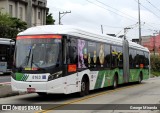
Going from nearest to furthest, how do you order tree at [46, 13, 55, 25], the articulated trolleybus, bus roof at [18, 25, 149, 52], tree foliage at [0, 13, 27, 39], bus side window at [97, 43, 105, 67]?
the articulated trolleybus < bus roof at [18, 25, 149, 52] < bus side window at [97, 43, 105, 67] < tree foliage at [0, 13, 27, 39] < tree at [46, 13, 55, 25]

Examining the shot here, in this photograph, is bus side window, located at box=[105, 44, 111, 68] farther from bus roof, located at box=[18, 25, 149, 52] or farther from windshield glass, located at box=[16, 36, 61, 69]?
windshield glass, located at box=[16, 36, 61, 69]

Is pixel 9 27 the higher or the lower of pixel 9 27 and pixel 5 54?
the higher

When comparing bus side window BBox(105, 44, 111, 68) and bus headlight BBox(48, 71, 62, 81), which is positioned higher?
bus side window BBox(105, 44, 111, 68)

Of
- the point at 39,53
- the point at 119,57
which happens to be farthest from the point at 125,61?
the point at 39,53

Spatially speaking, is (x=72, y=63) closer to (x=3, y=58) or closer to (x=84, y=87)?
(x=84, y=87)

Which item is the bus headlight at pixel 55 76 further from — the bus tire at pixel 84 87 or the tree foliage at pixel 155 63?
the tree foliage at pixel 155 63

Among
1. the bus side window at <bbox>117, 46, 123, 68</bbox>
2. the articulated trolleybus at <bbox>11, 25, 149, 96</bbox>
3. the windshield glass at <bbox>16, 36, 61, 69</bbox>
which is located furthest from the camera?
the bus side window at <bbox>117, 46, 123, 68</bbox>

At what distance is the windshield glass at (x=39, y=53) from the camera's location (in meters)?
15.9

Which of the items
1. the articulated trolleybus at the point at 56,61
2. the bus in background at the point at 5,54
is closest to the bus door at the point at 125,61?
the articulated trolleybus at the point at 56,61

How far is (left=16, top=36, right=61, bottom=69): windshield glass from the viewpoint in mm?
15875

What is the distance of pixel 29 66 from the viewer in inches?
A: 627

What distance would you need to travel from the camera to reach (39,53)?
15953 mm

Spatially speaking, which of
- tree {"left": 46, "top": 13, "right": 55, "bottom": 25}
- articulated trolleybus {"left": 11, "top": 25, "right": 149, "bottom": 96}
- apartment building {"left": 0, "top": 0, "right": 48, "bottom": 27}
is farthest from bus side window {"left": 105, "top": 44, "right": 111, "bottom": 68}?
tree {"left": 46, "top": 13, "right": 55, "bottom": 25}

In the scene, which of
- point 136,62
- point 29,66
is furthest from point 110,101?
point 136,62
